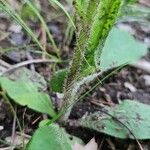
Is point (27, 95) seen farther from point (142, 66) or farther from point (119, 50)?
point (142, 66)

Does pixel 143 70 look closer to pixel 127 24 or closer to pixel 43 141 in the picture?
pixel 127 24

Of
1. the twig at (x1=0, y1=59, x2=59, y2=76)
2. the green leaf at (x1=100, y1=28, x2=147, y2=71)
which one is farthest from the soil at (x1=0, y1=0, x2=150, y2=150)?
the green leaf at (x1=100, y1=28, x2=147, y2=71)

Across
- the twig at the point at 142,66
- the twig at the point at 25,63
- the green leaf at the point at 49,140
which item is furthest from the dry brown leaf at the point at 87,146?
the twig at the point at 142,66

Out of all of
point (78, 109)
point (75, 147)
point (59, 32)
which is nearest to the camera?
point (75, 147)

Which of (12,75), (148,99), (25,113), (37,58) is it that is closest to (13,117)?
(25,113)

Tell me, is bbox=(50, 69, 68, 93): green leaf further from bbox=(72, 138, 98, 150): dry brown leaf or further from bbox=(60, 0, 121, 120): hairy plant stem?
bbox=(72, 138, 98, 150): dry brown leaf

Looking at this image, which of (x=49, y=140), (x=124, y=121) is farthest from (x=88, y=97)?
(x=49, y=140)

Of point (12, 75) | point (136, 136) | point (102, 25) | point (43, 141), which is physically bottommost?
point (136, 136)
